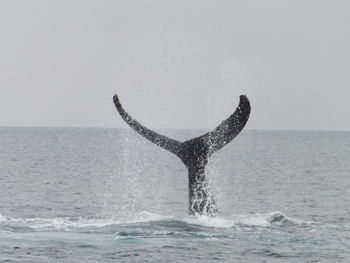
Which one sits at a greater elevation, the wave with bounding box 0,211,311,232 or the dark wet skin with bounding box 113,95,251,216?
the dark wet skin with bounding box 113,95,251,216

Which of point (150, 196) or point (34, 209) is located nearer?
point (34, 209)

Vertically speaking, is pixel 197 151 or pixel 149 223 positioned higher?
pixel 197 151

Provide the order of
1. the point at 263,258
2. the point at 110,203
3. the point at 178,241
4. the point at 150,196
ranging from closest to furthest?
the point at 263,258
the point at 178,241
the point at 110,203
the point at 150,196

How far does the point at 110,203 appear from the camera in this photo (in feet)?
162

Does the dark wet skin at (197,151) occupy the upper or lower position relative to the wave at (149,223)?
upper

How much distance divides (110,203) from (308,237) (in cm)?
2274

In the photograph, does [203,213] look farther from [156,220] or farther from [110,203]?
[110,203]

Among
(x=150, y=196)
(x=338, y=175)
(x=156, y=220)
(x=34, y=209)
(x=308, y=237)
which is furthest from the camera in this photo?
(x=338, y=175)

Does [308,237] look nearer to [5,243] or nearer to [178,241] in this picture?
[178,241]

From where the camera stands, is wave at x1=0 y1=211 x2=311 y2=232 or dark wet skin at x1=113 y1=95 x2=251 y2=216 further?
wave at x1=0 y1=211 x2=311 y2=232

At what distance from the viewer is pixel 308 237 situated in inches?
1098

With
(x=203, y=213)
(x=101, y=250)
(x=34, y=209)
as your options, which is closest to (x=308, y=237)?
(x=203, y=213)

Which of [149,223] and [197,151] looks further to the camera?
[149,223]

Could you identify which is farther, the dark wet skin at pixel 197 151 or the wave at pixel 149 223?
the wave at pixel 149 223
